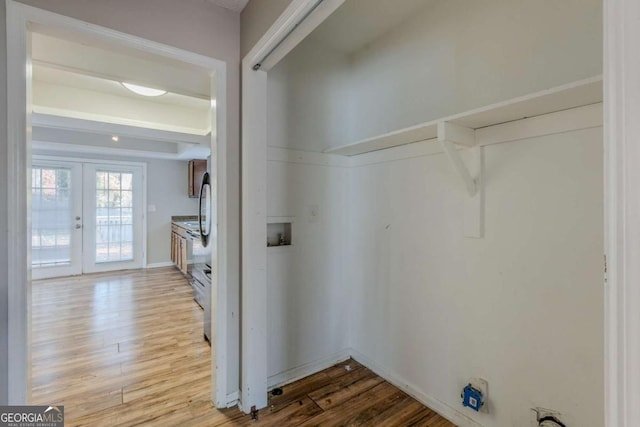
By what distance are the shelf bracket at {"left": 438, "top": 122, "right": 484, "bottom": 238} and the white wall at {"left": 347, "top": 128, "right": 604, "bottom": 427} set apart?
4 centimetres

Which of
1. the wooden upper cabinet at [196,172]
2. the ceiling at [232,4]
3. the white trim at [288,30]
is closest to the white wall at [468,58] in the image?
the white trim at [288,30]

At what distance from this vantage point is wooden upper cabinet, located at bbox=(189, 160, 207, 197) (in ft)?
18.4

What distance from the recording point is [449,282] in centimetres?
171

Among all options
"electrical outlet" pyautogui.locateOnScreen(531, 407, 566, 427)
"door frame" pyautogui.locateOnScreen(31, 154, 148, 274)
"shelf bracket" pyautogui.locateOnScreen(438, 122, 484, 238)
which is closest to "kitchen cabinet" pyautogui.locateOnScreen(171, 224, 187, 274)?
"door frame" pyautogui.locateOnScreen(31, 154, 148, 274)

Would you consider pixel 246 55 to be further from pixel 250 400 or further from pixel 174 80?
pixel 250 400

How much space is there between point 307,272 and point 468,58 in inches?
67.2

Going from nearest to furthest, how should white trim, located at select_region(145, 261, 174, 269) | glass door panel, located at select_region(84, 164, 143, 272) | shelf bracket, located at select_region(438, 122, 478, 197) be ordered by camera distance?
shelf bracket, located at select_region(438, 122, 478, 197), glass door panel, located at select_region(84, 164, 143, 272), white trim, located at select_region(145, 261, 174, 269)

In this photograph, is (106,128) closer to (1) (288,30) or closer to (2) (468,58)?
(1) (288,30)

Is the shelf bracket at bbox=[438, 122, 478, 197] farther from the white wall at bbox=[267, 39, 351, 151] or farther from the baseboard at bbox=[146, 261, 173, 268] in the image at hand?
the baseboard at bbox=[146, 261, 173, 268]

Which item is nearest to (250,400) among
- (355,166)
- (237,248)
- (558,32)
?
(237,248)

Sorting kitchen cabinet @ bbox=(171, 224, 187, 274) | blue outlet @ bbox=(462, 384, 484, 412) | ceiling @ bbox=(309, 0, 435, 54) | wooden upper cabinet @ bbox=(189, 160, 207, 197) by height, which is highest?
ceiling @ bbox=(309, 0, 435, 54)

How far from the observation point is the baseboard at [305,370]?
2.05 m
